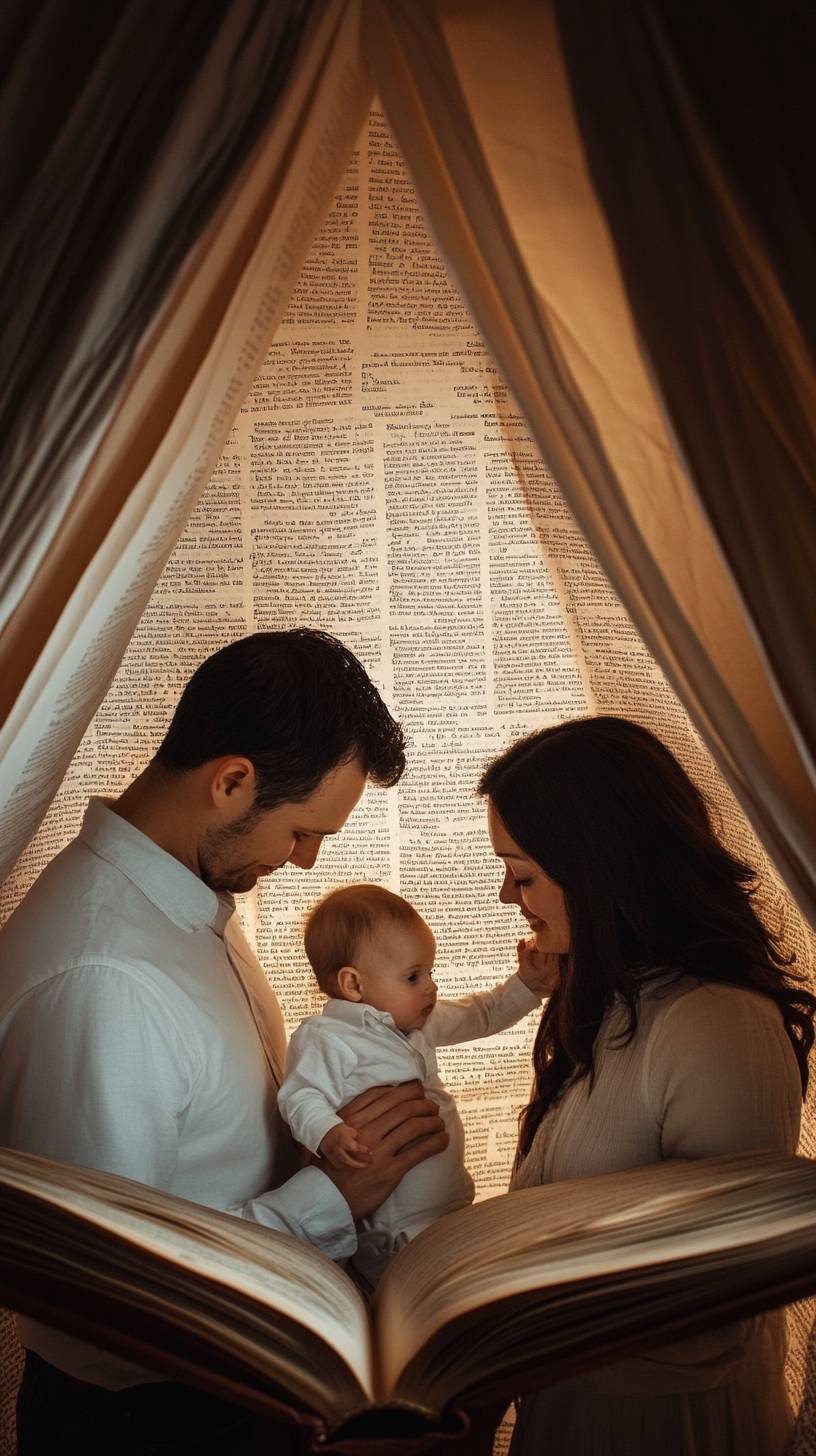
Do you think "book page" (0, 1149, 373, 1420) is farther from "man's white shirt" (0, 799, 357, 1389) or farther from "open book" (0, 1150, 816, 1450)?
"man's white shirt" (0, 799, 357, 1389)

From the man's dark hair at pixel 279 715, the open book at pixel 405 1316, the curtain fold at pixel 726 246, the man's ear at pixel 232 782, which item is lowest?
the open book at pixel 405 1316

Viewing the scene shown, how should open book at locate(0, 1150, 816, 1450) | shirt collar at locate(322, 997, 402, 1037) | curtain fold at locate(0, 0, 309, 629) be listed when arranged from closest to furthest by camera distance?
open book at locate(0, 1150, 816, 1450)
curtain fold at locate(0, 0, 309, 629)
shirt collar at locate(322, 997, 402, 1037)

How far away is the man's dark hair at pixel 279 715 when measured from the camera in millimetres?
1512

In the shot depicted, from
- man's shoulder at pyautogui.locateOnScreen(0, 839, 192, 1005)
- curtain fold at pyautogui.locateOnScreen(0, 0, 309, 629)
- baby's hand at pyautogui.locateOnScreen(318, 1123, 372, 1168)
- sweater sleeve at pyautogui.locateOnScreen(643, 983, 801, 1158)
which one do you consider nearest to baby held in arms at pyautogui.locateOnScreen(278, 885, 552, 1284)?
baby's hand at pyautogui.locateOnScreen(318, 1123, 372, 1168)

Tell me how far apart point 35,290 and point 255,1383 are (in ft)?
2.93

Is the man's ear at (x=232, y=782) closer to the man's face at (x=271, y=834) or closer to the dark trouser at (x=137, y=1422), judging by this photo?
the man's face at (x=271, y=834)

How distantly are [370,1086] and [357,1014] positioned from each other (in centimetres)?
10

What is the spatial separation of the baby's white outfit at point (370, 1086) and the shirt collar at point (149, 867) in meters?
0.26

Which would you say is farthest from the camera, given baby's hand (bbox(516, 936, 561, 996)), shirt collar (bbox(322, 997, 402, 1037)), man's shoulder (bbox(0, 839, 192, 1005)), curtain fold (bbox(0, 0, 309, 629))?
baby's hand (bbox(516, 936, 561, 996))

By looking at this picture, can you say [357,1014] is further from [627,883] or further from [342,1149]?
[627,883]

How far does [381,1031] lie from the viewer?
167cm

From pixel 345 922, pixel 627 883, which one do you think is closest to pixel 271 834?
pixel 345 922

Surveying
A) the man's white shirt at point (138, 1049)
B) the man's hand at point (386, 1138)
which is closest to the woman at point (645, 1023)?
the man's hand at point (386, 1138)

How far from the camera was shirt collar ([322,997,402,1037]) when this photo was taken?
1666mm
